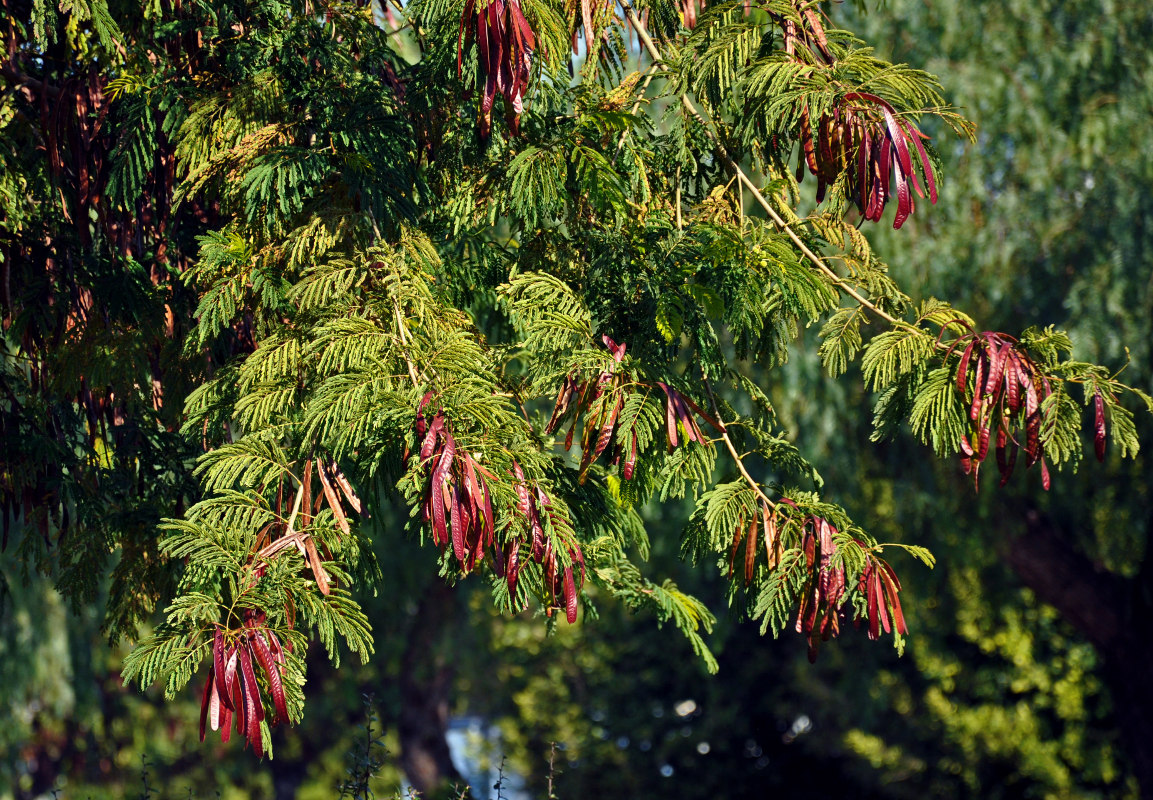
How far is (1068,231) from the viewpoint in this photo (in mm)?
7523

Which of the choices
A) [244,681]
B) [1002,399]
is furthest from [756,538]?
[244,681]

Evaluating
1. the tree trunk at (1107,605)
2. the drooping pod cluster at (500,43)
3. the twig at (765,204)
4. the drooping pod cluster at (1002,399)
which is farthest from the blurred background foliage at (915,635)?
the drooping pod cluster at (500,43)

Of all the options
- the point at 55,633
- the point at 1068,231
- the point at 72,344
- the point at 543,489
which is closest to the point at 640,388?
the point at 543,489

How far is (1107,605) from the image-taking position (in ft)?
29.2

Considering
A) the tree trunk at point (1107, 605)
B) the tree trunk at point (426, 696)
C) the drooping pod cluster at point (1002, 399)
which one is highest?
the drooping pod cluster at point (1002, 399)

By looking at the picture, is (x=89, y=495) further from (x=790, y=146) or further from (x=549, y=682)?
(x=549, y=682)

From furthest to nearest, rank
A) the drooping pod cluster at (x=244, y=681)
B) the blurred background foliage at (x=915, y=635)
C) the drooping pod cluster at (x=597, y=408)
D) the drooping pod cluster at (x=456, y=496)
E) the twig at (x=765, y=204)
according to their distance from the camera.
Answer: the blurred background foliage at (x=915, y=635), the twig at (x=765, y=204), the drooping pod cluster at (x=597, y=408), the drooping pod cluster at (x=456, y=496), the drooping pod cluster at (x=244, y=681)

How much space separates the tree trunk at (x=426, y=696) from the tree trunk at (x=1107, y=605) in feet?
23.4

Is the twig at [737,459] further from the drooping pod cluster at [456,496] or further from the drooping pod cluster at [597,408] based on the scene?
the drooping pod cluster at [456,496]

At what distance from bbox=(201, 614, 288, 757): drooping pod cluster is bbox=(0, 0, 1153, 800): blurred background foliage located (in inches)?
63.2

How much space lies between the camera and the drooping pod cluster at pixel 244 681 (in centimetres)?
225

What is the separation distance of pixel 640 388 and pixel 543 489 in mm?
393

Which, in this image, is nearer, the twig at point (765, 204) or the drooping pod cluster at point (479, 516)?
the drooping pod cluster at point (479, 516)

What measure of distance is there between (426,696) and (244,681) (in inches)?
501
